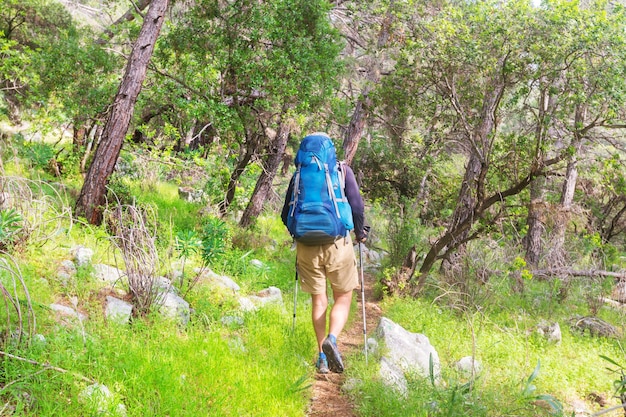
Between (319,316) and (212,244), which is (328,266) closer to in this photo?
(319,316)

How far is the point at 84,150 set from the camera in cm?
912

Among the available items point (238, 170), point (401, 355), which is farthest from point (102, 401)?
point (238, 170)

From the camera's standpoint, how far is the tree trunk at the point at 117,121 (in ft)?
20.6

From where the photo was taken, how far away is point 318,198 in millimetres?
3910

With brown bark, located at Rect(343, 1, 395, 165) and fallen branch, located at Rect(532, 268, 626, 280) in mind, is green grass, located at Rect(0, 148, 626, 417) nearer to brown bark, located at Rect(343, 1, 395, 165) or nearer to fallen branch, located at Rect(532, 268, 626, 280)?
fallen branch, located at Rect(532, 268, 626, 280)

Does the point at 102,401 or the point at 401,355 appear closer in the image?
the point at 102,401

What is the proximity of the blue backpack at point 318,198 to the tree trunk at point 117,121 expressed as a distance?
3.26 meters

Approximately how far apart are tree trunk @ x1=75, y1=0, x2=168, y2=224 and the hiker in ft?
10.5

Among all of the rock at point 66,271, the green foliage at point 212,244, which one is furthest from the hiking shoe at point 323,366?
the rock at point 66,271

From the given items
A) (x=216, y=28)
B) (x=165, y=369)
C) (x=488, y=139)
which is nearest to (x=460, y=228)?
(x=488, y=139)

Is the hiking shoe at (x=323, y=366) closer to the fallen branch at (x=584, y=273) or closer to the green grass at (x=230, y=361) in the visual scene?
the green grass at (x=230, y=361)

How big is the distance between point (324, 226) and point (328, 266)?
418 millimetres

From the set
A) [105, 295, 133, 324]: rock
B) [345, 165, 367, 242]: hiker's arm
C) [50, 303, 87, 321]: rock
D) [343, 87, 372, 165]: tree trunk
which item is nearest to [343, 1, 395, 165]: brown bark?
[343, 87, 372, 165]: tree trunk

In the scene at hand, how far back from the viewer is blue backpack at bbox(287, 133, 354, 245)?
12.7ft
